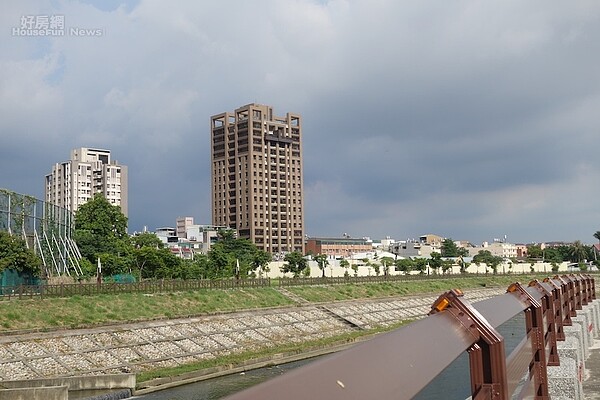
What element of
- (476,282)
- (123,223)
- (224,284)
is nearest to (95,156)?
(123,223)

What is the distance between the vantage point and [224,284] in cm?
4716

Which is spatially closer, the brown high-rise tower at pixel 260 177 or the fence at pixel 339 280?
the fence at pixel 339 280

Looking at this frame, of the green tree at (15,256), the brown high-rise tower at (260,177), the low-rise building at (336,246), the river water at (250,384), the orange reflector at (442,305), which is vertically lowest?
the river water at (250,384)

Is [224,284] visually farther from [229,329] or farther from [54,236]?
[54,236]

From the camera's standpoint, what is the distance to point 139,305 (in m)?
37.5

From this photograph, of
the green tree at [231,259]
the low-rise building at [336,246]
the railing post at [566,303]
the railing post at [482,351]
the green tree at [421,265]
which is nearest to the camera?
the railing post at [482,351]

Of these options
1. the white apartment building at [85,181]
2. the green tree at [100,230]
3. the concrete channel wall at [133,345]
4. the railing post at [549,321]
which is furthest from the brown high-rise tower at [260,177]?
the railing post at [549,321]

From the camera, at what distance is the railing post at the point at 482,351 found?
2447 millimetres

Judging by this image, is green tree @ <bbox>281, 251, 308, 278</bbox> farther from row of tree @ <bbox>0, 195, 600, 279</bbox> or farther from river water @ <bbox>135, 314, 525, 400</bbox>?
river water @ <bbox>135, 314, 525, 400</bbox>

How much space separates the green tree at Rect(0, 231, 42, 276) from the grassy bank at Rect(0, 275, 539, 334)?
630 cm

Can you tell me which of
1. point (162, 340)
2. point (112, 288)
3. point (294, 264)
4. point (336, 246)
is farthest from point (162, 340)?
point (336, 246)

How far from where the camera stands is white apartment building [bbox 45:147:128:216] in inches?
5891

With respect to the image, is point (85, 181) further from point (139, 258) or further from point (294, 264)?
point (139, 258)

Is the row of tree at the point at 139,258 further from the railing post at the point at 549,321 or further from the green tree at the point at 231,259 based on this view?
the railing post at the point at 549,321
